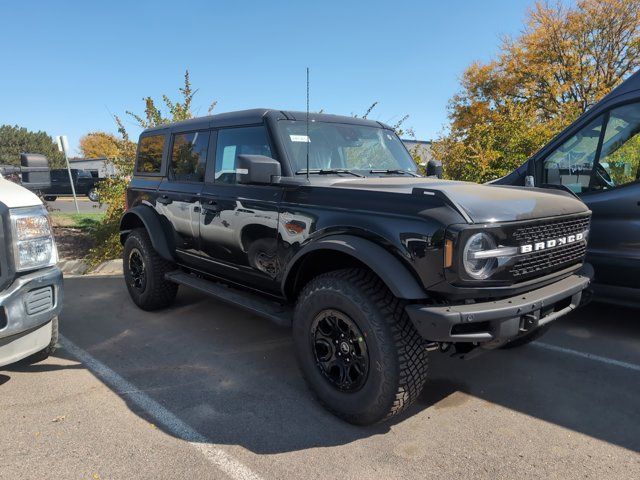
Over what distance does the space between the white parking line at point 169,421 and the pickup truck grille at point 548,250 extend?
183 cm

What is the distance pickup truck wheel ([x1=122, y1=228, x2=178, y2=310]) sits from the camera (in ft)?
15.8

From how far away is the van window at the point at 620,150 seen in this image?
424cm

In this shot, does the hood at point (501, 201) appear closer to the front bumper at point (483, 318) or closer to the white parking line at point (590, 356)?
the front bumper at point (483, 318)

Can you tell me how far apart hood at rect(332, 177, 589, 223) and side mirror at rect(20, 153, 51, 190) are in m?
2.71

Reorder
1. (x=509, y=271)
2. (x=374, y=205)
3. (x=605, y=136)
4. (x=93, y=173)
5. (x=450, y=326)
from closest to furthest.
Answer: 1. (x=450, y=326)
2. (x=509, y=271)
3. (x=374, y=205)
4. (x=605, y=136)
5. (x=93, y=173)

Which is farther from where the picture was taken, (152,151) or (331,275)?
(152,151)

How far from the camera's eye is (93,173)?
2888 cm

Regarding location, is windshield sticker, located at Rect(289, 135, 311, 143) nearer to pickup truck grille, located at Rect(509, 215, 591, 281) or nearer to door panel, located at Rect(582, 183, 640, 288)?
pickup truck grille, located at Rect(509, 215, 591, 281)

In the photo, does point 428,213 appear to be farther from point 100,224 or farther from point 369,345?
point 100,224

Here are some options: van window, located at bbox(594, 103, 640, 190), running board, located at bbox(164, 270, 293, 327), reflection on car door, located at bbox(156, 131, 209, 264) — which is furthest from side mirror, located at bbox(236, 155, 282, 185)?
van window, located at bbox(594, 103, 640, 190)

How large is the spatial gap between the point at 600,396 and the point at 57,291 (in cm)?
380

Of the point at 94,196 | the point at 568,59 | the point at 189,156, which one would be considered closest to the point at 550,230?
the point at 189,156

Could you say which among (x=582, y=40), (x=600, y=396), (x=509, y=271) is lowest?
(x=600, y=396)

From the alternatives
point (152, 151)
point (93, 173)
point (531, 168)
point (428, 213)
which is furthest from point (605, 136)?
point (93, 173)
